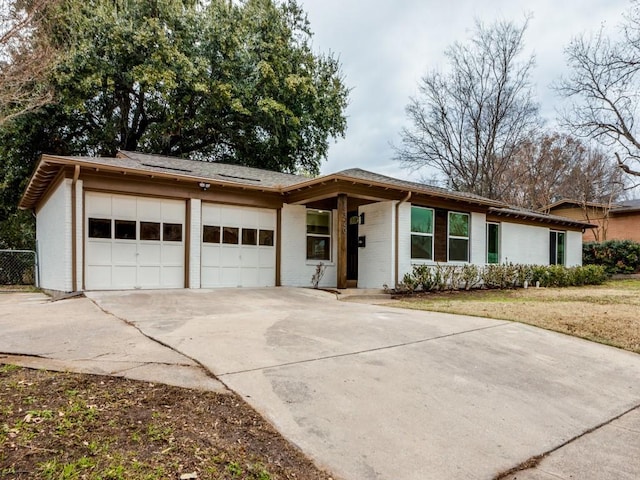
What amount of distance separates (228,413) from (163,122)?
18.6 metres

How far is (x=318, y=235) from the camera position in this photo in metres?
12.7

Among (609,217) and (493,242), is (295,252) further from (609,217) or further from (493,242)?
(609,217)

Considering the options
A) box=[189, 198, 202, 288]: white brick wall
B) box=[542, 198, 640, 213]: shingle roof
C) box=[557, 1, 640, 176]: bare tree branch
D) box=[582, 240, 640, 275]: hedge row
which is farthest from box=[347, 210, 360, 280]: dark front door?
box=[542, 198, 640, 213]: shingle roof

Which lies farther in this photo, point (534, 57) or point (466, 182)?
point (466, 182)

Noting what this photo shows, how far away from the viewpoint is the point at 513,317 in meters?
7.31

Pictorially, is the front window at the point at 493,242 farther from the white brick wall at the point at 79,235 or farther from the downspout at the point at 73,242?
the downspout at the point at 73,242

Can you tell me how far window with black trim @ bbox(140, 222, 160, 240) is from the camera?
32.8 feet

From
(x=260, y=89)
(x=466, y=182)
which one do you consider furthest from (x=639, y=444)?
(x=466, y=182)

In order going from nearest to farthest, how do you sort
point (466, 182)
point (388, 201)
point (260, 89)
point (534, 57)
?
1. point (388, 201)
2. point (260, 89)
3. point (534, 57)
4. point (466, 182)

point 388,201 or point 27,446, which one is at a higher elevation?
point 388,201

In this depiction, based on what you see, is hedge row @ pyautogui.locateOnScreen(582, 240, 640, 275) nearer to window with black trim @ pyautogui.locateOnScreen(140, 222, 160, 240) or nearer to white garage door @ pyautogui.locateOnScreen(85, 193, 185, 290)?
white garage door @ pyautogui.locateOnScreen(85, 193, 185, 290)

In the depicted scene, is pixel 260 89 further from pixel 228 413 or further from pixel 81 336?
pixel 228 413

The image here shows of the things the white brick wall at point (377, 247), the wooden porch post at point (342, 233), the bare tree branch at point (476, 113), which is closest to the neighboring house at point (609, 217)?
the bare tree branch at point (476, 113)

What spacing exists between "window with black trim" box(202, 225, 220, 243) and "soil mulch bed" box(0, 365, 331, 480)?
298 inches
